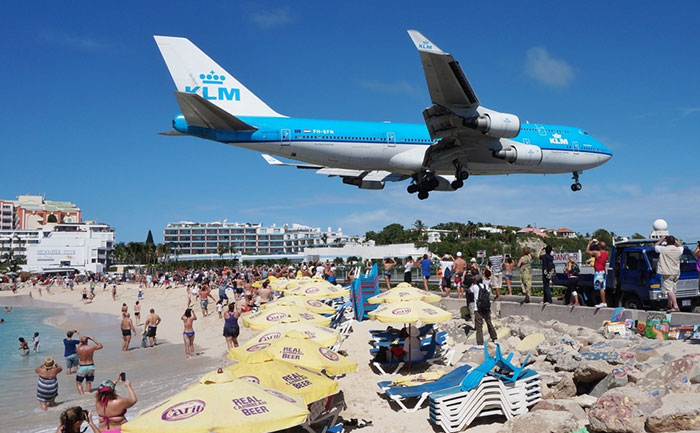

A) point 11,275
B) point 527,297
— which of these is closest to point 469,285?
point 527,297

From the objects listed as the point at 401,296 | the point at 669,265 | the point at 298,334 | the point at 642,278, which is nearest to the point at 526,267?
the point at 642,278

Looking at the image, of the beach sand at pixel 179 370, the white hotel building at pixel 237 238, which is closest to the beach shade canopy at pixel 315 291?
the beach sand at pixel 179 370

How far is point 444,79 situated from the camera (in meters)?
18.1

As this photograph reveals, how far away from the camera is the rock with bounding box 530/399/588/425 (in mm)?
7559

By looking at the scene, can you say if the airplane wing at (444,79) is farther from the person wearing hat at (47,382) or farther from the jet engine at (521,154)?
the person wearing hat at (47,382)

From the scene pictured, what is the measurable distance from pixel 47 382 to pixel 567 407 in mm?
10379

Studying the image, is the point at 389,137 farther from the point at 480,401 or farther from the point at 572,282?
the point at 480,401

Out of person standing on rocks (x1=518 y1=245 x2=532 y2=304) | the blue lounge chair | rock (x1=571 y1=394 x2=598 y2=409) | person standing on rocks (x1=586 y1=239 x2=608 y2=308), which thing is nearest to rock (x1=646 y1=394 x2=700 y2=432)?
rock (x1=571 y1=394 x2=598 y2=409)

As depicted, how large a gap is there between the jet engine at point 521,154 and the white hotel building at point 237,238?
117523 mm

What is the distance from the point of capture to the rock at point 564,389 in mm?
9328

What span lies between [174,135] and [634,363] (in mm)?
17353

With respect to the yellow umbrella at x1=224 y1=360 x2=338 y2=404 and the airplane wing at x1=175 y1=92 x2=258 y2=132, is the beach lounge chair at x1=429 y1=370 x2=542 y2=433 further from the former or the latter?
the airplane wing at x1=175 y1=92 x2=258 y2=132

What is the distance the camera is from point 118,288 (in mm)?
64750

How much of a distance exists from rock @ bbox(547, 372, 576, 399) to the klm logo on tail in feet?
59.2
